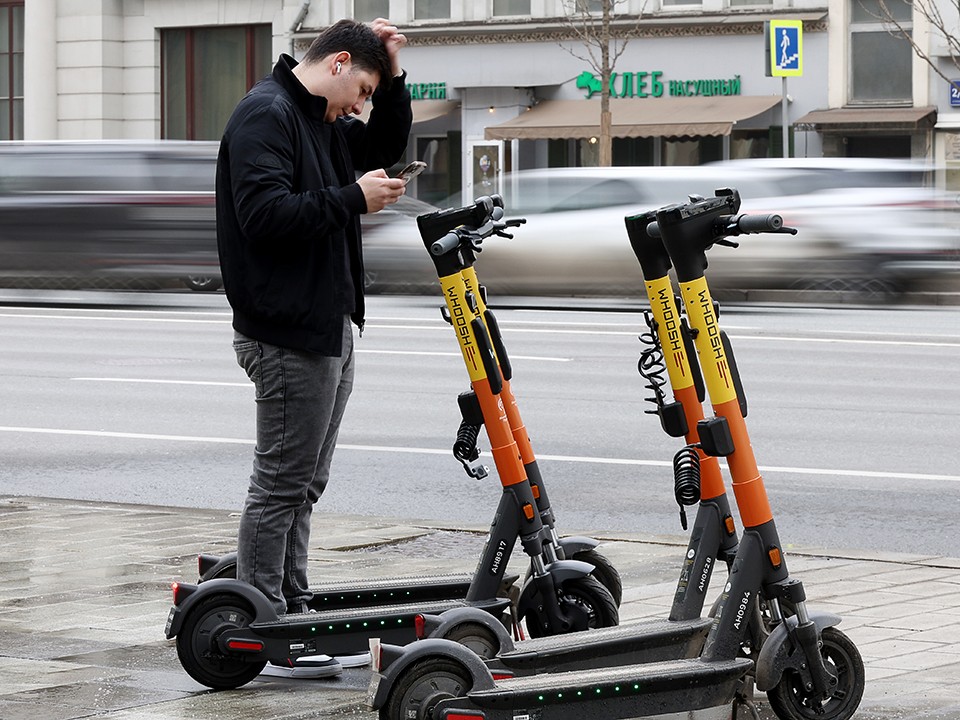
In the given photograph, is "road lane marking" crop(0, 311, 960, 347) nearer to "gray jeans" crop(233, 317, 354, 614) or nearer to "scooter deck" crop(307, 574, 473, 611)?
"scooter deck" crop(307, 574, 473, 611)

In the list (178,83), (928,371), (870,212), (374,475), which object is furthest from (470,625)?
(178,83)

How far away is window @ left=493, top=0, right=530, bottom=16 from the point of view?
3756 centimetres

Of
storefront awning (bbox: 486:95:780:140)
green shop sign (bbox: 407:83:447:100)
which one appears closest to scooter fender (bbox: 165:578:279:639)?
storefront awning (bbox: 486:95:780:140)

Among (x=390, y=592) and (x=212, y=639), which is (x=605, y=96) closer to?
(x=390, y=592)

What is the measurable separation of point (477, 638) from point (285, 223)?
1219 mm

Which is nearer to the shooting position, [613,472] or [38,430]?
[613,472]

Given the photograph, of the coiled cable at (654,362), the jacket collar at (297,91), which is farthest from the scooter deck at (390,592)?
the jacket collar at (297,91)

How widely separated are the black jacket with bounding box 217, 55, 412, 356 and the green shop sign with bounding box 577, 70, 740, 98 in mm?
30544

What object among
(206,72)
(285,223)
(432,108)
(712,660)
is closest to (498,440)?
(285,223)

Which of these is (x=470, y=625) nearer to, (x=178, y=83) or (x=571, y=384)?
(x=571, y=384)

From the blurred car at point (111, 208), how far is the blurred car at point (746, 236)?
12.4 feet

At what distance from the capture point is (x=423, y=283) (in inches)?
898

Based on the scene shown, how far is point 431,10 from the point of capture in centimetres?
3859

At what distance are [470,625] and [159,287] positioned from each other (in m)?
20.0
